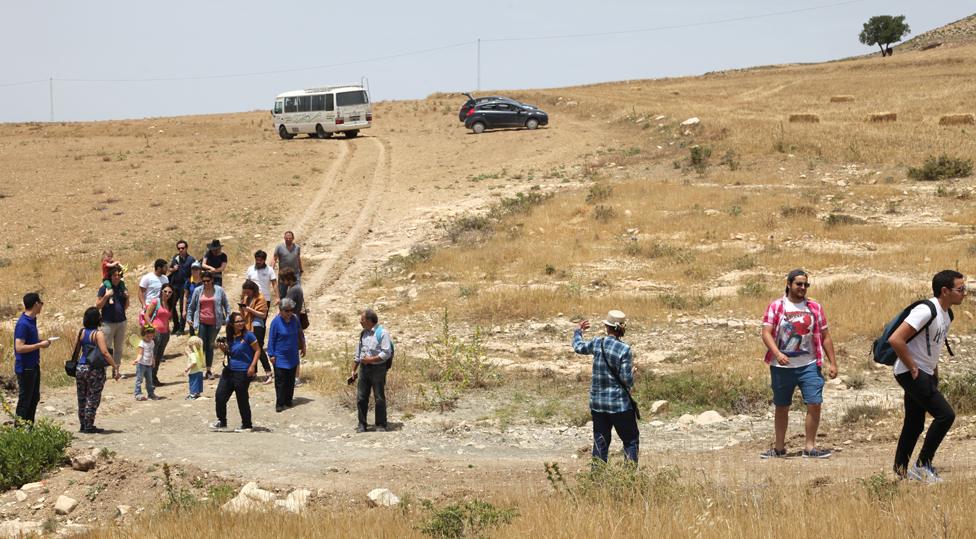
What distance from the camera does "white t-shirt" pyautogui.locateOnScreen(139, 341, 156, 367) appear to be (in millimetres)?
13164

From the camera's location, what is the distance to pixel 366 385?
37.9 feet

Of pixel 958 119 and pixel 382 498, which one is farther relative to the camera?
pixel 958 119

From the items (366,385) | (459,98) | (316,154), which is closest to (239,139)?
(316,154)

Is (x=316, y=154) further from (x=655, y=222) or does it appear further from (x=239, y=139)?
(x=655, y=222)

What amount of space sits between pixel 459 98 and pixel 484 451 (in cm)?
5116

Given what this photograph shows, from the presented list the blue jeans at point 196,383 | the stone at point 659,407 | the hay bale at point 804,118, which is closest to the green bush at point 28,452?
the blue jeans at point 196,383

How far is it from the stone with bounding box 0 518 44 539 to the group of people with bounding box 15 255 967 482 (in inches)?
91.4

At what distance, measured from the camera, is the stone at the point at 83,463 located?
10305 mm

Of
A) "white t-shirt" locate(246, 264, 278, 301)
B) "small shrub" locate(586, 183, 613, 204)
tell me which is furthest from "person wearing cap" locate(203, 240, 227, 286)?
"small shrub" locate(586, 183, 613, 204)

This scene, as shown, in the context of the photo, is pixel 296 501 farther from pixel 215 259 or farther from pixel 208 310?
pixel 215 259

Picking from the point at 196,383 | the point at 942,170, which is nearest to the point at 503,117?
the point at 942,170

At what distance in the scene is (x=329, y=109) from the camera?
43.5m

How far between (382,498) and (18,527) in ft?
11.3

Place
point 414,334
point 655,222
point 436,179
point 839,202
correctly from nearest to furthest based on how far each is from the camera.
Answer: point 414,334
point 655,222
point 839,202
point 436,179
